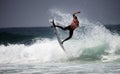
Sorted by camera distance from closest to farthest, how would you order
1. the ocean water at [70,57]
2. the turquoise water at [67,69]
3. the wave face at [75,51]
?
the turquoise water at [67,69]
the ocean water at [70,57]
the wave face at [75,51]

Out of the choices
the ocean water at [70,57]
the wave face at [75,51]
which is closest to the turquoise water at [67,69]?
the ocean water at [70,57]

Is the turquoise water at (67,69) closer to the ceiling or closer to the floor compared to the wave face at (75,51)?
closer to the floor

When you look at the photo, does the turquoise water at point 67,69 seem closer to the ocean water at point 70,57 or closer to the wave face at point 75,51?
the ocean water at point 70,57

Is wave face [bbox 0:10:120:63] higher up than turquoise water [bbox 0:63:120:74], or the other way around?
wave face [bbox 0:10:120:63]

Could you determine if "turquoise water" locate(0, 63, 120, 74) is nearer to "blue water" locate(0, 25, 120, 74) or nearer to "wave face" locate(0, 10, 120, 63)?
"blue water" locate(0, 25, 120, 74)


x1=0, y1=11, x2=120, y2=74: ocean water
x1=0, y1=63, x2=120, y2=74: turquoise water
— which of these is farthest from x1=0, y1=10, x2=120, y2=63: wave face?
x1=0, y1=63, x2=120, y2=74: turquoise water

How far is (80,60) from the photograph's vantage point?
16484 mm

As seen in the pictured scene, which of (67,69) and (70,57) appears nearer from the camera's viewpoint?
(67,69)

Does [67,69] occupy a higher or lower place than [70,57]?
lower

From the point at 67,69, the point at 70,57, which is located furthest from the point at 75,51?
the point at 67,69

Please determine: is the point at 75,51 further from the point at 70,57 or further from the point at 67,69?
the point at 67,69

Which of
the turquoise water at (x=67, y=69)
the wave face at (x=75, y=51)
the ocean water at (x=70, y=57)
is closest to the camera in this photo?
the turquoise water at (x=67, y=69)

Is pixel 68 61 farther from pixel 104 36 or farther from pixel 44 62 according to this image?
pixel 104 36

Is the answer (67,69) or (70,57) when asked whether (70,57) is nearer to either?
(70,57)
